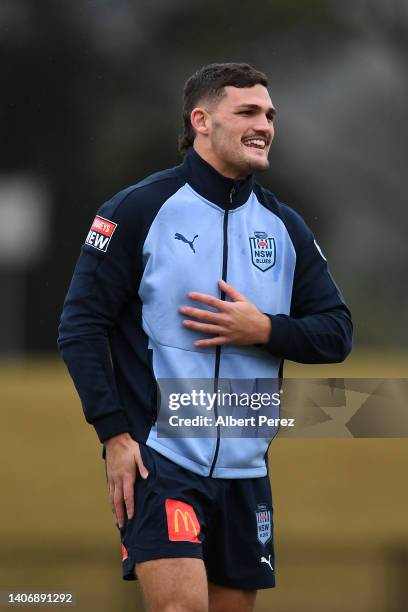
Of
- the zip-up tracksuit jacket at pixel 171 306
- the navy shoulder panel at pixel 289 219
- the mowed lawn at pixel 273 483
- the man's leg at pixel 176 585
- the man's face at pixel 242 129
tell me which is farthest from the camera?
the mowed lawn at pixel 273 483

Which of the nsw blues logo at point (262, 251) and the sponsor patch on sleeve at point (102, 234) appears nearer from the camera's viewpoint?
the sponsor patch on sleeve at point (102, 234)

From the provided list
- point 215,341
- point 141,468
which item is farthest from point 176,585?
point 215,341

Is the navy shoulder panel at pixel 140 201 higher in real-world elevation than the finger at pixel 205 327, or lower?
higher

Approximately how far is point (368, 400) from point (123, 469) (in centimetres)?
144

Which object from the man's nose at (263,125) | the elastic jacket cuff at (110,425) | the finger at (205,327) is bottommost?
the elastic jacket cuff at (110,425)

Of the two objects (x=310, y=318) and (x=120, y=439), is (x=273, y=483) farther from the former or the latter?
(x=120, y=439)

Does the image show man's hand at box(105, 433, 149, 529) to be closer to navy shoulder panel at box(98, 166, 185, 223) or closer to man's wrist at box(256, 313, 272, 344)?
man's wrist at box(256, 313, 272, 344)

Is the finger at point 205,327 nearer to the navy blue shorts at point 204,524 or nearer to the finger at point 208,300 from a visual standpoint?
the finger at point 208,300

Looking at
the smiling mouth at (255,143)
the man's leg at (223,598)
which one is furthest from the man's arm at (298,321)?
the man's leg at (223,598)

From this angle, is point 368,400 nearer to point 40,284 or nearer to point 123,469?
point 123,469

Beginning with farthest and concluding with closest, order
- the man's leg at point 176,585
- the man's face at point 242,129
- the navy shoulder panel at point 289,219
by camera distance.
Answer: the navy shoulder panel at point 289,219
the man's face at point 242,129
the man's leg at point 176,585

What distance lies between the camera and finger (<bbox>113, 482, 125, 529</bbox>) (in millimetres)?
2365

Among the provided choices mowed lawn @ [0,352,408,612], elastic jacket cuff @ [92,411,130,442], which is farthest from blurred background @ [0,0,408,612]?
elastic jacket cuff @ [92,411,130,442]

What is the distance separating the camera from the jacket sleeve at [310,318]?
8.02 feet
